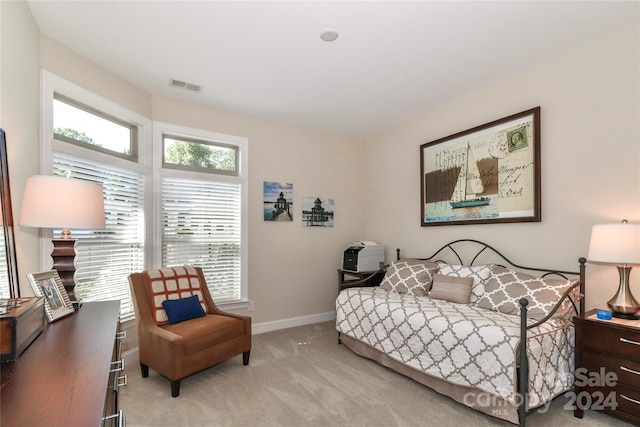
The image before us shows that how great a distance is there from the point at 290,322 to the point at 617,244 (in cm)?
341

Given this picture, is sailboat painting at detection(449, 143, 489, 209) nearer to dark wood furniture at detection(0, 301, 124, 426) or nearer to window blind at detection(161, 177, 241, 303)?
window blind at detection(161, 177, 241, 303)

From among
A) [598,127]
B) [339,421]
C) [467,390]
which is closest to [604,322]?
[467,390]

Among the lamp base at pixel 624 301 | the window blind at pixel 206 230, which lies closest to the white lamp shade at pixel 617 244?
the lamp base at pixel 624 301

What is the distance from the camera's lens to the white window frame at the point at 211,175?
3.43 meters

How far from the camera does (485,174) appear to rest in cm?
323

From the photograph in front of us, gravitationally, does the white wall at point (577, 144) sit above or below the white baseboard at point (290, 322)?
above

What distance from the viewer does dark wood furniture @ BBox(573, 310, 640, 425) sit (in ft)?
6.46

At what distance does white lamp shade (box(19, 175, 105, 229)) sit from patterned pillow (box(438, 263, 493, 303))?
3.02 metres

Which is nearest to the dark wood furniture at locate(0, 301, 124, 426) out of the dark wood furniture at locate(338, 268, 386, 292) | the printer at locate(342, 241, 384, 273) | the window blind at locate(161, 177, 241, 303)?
the window blind at locate(161, 177, 241, 303)

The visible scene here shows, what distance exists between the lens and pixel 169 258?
353cm

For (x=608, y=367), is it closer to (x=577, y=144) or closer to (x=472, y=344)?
(x=472, y=344)

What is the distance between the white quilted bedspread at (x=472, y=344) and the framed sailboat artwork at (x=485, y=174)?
1004 millimetres

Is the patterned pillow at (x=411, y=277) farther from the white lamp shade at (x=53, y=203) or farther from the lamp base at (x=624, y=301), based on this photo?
the white lamp shade at (x=53, y=203)

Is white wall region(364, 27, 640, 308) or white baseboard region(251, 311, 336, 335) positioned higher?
white wall region(364, 27, 640, 308)
